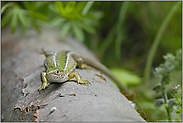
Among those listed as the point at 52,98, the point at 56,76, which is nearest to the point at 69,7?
the point at 56,76

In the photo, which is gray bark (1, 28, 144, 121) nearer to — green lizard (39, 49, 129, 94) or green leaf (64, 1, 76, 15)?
green lizard (39, 49, 129, 94)

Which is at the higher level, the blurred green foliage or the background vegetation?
the background vegetation

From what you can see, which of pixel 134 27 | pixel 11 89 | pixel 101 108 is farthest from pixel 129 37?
pixel 101 108

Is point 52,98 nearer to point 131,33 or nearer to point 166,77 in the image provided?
point 166,77

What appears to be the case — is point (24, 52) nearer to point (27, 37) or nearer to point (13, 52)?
point (13, 52)

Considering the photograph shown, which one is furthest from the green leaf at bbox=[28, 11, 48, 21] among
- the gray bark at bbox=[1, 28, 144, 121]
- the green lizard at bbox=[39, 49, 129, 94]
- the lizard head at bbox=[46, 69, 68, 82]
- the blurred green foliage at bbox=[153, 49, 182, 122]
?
the blurred green foliage at bbox=[153, 49, 182, 122]

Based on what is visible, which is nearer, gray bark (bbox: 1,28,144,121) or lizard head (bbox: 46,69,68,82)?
gray bark (bbox: 1,28,144,121)
